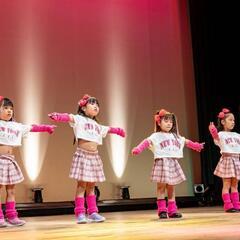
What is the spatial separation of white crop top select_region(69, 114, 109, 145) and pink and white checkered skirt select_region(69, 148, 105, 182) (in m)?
0.11

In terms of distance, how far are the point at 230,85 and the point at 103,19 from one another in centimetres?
190

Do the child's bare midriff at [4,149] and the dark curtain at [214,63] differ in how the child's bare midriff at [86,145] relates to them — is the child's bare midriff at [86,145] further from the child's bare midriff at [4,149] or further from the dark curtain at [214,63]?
the dark curtain at [214,63]

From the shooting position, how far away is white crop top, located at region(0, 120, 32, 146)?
140 inches

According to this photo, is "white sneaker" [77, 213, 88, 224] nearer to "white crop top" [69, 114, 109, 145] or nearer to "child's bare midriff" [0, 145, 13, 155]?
"white crop top" [69, 114, 109, 145]

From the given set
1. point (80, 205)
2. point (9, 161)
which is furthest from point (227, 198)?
point (9, 161)

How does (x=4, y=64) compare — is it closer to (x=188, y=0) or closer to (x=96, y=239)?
(x=188, y=0)

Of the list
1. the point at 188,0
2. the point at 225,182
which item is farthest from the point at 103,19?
the point at 225,182

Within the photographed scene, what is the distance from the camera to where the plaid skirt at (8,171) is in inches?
136

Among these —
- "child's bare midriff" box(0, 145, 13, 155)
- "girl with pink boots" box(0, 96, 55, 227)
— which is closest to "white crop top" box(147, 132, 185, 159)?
"girl with pink boots" box(0, 96, 55, 227)

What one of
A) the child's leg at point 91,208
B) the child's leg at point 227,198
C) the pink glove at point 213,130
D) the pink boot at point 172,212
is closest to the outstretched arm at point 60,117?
the child's leg at point 91,208

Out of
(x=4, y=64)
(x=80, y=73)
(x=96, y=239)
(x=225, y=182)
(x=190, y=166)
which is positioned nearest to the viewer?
(x=96, y=239)

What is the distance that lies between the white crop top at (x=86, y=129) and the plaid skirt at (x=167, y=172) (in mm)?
549

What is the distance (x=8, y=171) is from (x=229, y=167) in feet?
7.02

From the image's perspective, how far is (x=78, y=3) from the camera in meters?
6.05
